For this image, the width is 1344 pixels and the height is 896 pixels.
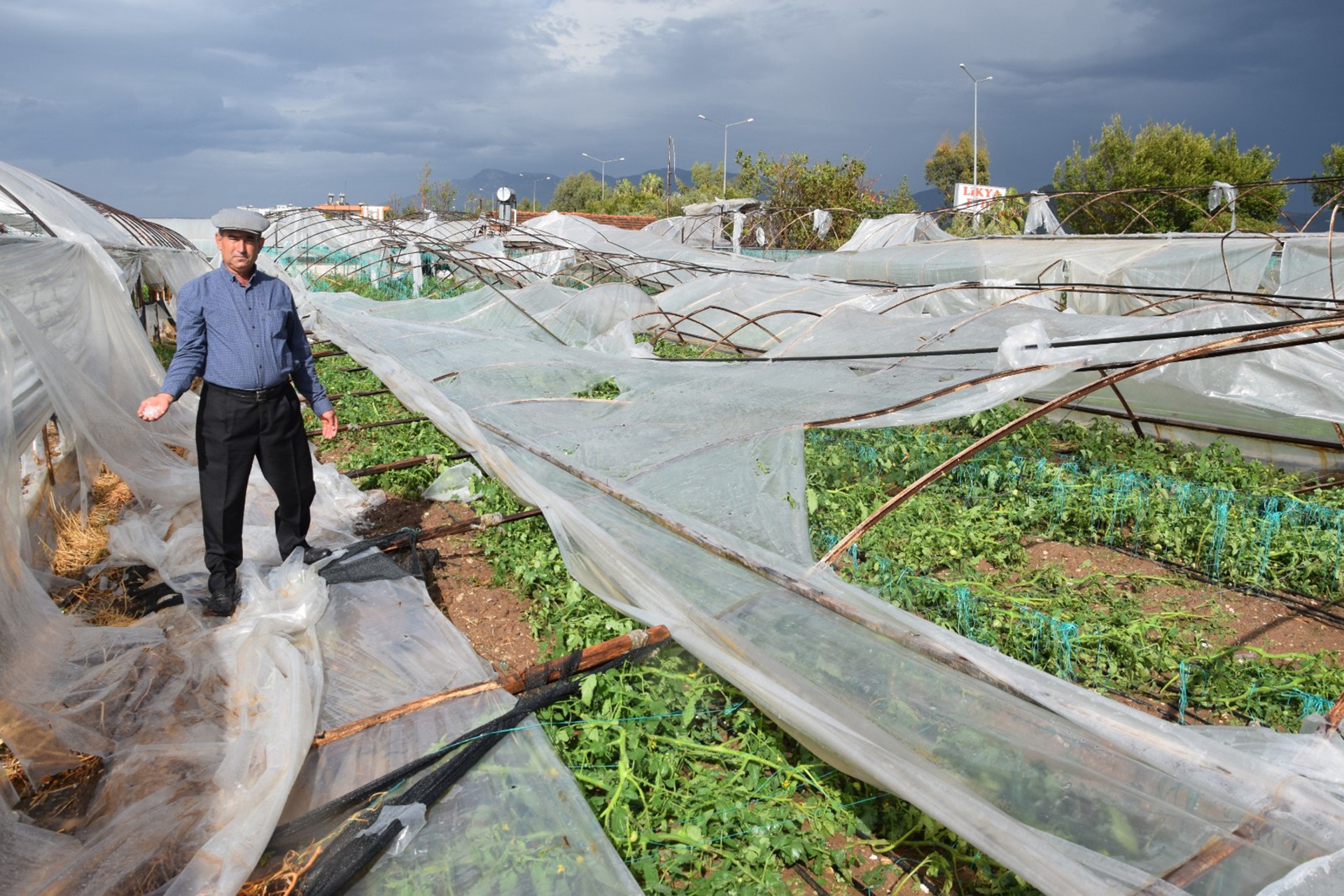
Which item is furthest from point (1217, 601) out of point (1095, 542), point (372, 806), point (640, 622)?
point (372, 806)

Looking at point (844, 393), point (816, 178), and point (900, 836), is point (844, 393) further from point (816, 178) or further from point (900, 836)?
point (816, 178)

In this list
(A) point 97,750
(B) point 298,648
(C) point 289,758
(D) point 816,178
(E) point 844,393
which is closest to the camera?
(C) point 289,758

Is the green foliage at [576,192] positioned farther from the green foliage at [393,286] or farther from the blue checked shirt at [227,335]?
the blue checked shirt at [227,335]

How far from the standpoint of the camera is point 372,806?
245cm

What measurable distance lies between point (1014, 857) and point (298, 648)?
8.31ft

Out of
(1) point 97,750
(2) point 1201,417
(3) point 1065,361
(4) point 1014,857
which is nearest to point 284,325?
(1) point 97,750

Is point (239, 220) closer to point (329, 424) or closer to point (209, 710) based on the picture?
point (329, 424)

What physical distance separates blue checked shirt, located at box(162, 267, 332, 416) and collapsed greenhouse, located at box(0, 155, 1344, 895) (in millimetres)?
596

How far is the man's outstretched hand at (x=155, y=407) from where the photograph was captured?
342 cm

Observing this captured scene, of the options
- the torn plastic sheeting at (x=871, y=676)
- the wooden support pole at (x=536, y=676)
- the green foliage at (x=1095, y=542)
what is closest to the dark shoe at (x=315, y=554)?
the torn plastic sheeting at (x=871, y=676)

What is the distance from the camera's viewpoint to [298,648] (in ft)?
10.7

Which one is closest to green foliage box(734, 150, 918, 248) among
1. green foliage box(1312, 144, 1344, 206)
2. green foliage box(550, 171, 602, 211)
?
green foliage box(1312, 144, 1344, 206)

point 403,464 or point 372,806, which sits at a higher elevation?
point 403,464

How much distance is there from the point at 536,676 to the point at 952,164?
53350mm
